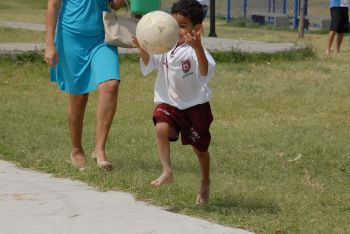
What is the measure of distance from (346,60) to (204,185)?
9.67 meters

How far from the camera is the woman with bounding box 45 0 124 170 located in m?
7.25

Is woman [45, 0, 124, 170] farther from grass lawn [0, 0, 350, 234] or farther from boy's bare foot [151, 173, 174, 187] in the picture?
boy's bare foot [151, 173, 174, 187]

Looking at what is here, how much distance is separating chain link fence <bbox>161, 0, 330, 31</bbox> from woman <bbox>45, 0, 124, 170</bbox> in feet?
55.7

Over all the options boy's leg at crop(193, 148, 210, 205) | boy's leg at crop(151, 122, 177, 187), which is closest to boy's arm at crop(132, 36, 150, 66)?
boy's leg at crop(151, 122, 177, 187)

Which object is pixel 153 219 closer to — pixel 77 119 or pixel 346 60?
pixel 77 119

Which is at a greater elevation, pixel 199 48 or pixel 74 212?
pixel 199 48

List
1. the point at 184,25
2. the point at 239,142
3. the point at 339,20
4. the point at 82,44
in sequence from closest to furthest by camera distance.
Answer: the point at 184,25 → the point at 82,44 → the point at 239,142 → the point at 339,20

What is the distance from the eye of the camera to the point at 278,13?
89.6 ft

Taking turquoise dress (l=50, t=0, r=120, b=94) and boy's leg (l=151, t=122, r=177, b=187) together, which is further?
turquoise dress (l=50, t=0, r=120, b=94)

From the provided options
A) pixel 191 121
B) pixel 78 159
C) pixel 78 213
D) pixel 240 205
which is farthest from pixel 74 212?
pixel 78 159

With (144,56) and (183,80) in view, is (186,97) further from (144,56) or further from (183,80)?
(144,56)

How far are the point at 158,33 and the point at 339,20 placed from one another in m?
12.2

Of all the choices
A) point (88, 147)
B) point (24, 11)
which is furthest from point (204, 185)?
point (24, 11)

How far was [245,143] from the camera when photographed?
→ 8914 mm
